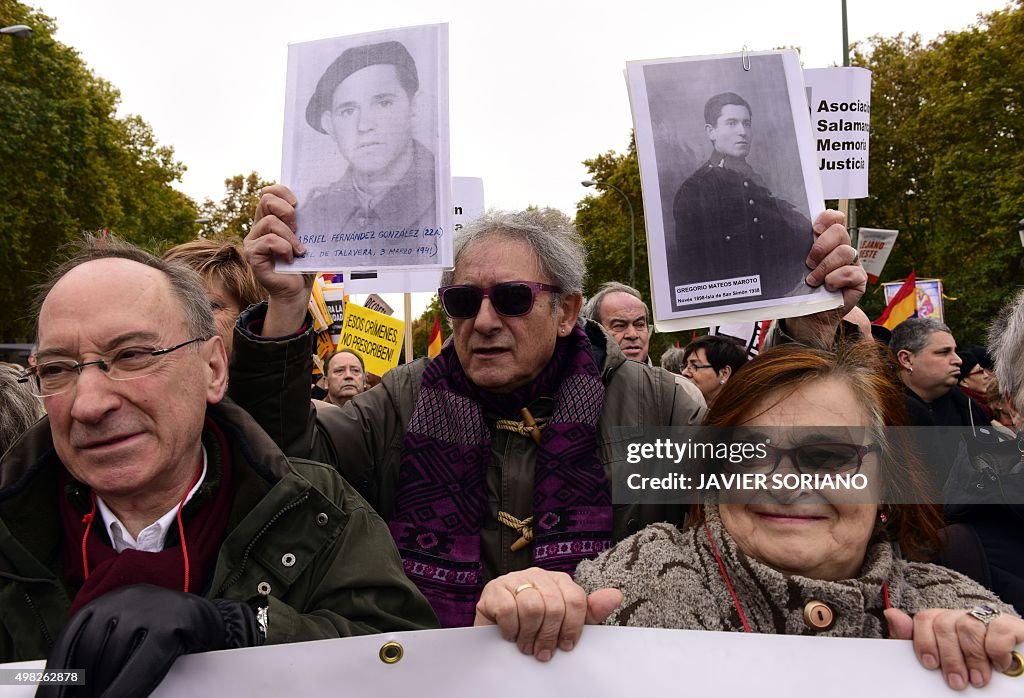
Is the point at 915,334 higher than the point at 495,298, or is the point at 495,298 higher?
the point at 915,334

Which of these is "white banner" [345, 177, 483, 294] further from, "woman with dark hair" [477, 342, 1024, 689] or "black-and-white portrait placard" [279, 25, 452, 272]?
"woman with dark hair" [477, 342, 1024, 689]

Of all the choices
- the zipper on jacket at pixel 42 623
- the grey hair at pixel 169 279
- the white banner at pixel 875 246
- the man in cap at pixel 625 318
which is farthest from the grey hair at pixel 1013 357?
the white banner at pixel 875 246

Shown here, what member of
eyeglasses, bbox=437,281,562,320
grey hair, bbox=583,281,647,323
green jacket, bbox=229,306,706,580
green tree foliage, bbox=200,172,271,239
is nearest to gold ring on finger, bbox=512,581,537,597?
green jacket, bbox=229,306,706,580

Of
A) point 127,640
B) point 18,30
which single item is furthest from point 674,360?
point 18,30

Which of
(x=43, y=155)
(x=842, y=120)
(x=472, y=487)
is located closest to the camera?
(x=472, y=487)

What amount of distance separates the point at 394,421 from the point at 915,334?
4.26 m

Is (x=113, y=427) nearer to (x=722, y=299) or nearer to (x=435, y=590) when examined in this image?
(x=435, y=590)

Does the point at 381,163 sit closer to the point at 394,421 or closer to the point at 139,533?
the point at 394,421

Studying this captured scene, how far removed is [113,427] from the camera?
6.41 ft

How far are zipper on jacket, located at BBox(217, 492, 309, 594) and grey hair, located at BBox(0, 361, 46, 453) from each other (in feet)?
3.87

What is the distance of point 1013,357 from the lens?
8.13 ft

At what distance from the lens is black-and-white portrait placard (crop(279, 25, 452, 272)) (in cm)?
247

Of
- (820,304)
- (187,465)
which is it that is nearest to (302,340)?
(187,465)

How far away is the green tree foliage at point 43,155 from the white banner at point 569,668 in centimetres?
1865
